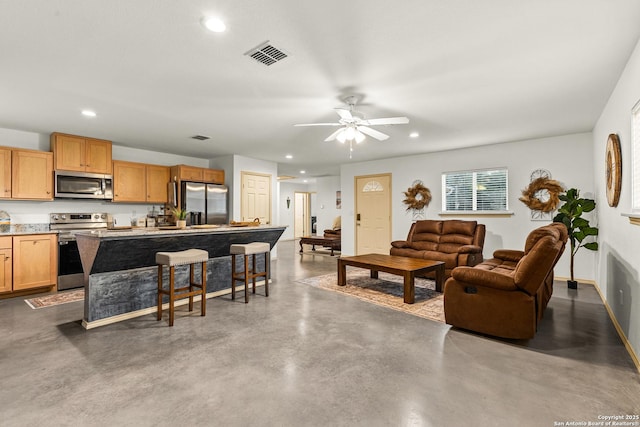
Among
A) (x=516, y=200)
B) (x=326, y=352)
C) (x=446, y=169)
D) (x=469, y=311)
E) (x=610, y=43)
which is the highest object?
(x=610, y=43)

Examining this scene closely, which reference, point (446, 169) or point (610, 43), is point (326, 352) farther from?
point (446, 169)

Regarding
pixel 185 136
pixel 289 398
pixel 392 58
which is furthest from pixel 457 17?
pixel 185 136

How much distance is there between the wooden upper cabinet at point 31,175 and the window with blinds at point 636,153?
22.7 feet

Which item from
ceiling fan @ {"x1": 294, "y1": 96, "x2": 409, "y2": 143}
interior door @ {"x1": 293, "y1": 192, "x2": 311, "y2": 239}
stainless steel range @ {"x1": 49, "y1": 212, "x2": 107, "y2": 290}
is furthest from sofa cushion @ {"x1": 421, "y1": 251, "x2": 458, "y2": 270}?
interior door @ {"x1": 293, "y1": 192, "x2": 311, "y2": 239}

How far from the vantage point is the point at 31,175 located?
14.8ft

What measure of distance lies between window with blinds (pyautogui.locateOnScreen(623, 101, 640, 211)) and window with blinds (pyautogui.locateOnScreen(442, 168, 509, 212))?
10.8ft

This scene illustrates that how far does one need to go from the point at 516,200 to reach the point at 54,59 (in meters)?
6.60

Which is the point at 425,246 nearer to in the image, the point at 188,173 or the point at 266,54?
the point at 266,54

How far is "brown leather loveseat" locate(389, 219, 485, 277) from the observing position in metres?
4.86

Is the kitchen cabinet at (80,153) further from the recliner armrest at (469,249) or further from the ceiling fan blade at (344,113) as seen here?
the recliner armrest at (469,249)

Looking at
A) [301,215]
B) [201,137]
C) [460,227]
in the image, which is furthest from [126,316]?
[301,215]

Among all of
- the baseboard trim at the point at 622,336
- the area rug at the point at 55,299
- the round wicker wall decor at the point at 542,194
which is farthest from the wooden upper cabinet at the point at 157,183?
the baseboard trim at the point at 622,336

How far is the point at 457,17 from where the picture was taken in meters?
2.04

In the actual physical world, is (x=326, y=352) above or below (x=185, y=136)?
below
